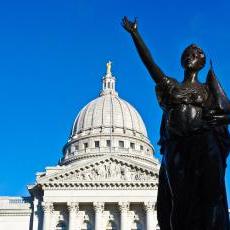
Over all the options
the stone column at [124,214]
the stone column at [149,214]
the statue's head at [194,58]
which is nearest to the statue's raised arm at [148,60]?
the statue's head at [194,58]

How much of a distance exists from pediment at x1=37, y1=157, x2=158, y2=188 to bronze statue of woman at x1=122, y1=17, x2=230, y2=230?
46805 mm

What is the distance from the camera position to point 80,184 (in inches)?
2020

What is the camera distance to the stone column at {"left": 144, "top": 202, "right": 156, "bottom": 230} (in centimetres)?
5066

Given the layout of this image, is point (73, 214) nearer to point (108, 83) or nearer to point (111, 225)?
point (111, 225)

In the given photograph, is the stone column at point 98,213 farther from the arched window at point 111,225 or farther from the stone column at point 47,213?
the stone column at point 47,213

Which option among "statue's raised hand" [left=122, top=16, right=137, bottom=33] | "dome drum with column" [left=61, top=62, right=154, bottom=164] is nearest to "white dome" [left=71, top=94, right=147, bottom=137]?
"dome drum with column" [left=61, top=62, right=154, bottom=164]

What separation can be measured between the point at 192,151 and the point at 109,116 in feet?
253

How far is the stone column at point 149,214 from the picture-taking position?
5066cm

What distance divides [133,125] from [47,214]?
33.4m

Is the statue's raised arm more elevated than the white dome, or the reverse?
the white dome

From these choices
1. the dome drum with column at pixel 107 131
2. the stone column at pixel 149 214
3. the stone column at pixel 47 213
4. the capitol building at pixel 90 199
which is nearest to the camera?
the stone column at pixel 47 213

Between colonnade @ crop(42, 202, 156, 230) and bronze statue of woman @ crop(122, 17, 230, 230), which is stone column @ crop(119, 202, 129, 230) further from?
bronze statue of woman @ crop(122, 17, 230, 230)

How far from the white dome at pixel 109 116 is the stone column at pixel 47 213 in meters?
29.5

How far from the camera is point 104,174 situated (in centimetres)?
5203
